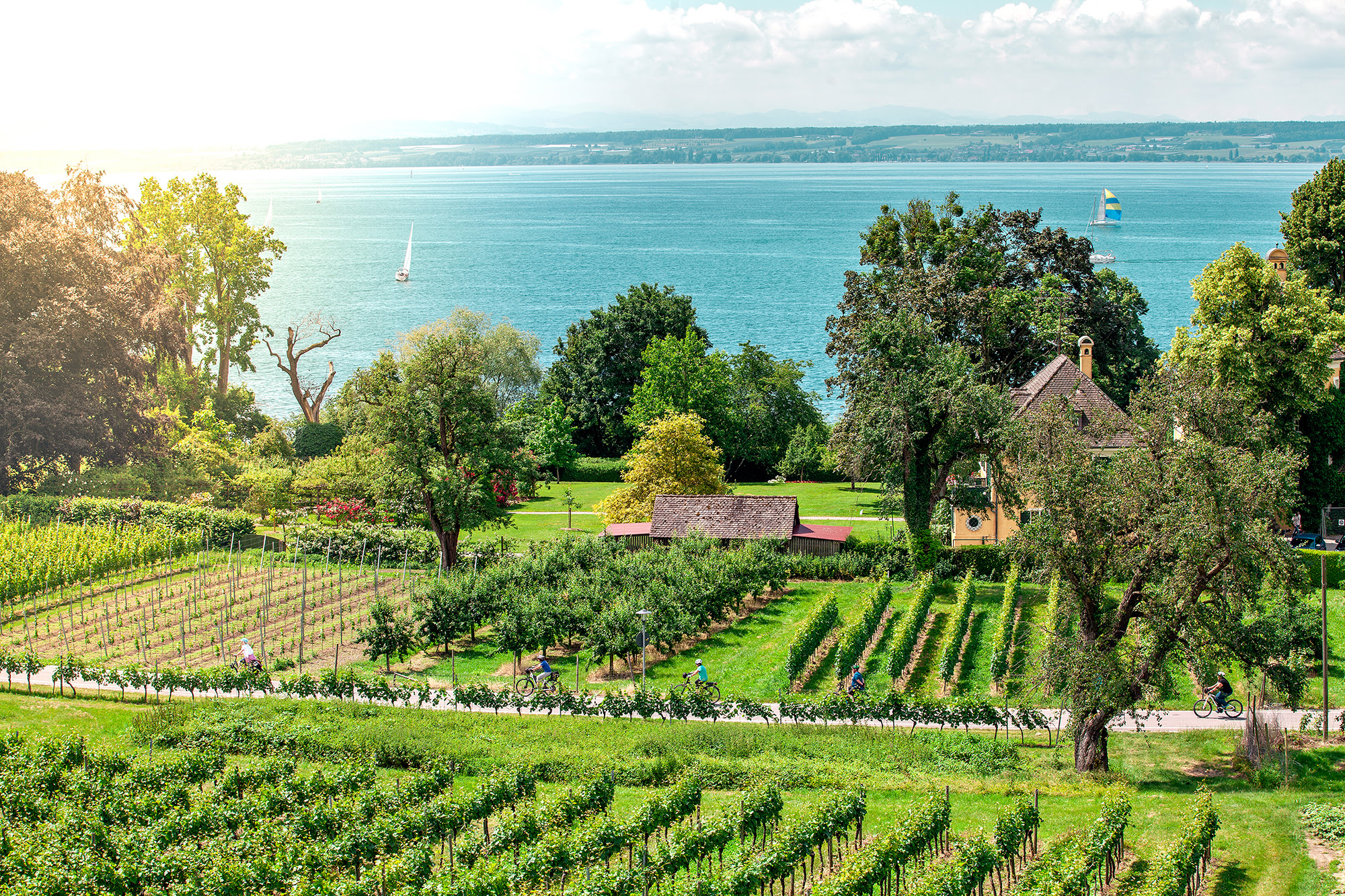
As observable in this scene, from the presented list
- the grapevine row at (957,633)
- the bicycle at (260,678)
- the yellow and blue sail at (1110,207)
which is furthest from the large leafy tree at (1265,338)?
the yellow and blue sail at (1110,207)

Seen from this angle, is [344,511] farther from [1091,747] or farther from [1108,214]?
[1108,214]

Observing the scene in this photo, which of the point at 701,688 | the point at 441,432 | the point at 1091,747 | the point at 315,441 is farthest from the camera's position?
the point at 315,441

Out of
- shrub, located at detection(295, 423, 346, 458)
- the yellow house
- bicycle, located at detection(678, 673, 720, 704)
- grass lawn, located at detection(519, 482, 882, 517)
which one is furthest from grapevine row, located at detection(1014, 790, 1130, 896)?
shrub, located at detection(295, 423, 346, 458)

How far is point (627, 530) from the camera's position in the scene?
149 feet

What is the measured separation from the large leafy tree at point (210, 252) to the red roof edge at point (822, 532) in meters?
36.7

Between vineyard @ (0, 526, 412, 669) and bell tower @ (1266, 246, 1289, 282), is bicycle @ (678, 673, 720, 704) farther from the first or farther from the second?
bell tower @ (1266, 246, 1289, 282)

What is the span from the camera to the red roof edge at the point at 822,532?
43750mm

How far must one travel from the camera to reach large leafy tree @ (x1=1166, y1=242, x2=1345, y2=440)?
4172 centimetres

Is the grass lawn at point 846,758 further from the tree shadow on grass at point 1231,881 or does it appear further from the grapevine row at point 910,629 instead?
the grapevine row at point 910,629

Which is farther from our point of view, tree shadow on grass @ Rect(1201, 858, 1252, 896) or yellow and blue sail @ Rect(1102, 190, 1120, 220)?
yellow and blue sail @ Rect(1102, 190, 1120, 220)

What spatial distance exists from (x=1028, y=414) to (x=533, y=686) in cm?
2339

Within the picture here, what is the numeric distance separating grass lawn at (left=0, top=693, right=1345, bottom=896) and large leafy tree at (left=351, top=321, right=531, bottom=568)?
14662 millimetres

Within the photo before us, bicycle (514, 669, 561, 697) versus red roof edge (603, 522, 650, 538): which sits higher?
red roof edge (603, 522, 650, 538)

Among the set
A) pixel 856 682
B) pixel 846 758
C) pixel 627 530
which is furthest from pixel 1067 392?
pixel 846 758
